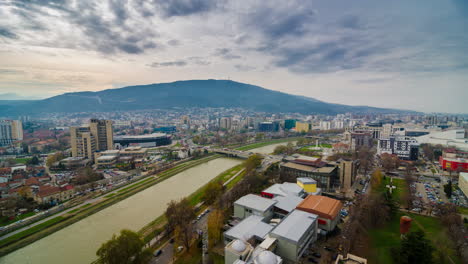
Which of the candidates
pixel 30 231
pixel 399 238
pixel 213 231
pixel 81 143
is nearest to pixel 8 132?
pixel 81 143

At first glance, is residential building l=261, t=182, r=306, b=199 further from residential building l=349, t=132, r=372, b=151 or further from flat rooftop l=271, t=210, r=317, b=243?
residential building l=349, t=132, r=372, b=151

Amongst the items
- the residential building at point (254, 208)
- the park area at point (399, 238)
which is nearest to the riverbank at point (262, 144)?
the residential building at point (254, 208)

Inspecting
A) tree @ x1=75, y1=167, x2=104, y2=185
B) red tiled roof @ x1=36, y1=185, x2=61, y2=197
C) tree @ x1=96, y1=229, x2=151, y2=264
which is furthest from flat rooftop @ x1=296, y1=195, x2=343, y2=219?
tree @ x1=75, y1=167, x2=104, y2=185

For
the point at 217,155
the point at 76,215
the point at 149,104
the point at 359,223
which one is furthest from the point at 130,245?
the point at 149,104

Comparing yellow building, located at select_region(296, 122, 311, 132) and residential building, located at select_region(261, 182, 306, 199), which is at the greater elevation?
yellow building, located at select_region(296, 122, 311, 132)

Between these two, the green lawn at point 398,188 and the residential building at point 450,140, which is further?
the residential building at point 450,140

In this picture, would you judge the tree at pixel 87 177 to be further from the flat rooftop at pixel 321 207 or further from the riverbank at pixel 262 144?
→ the riverbank at pixel 262 144
